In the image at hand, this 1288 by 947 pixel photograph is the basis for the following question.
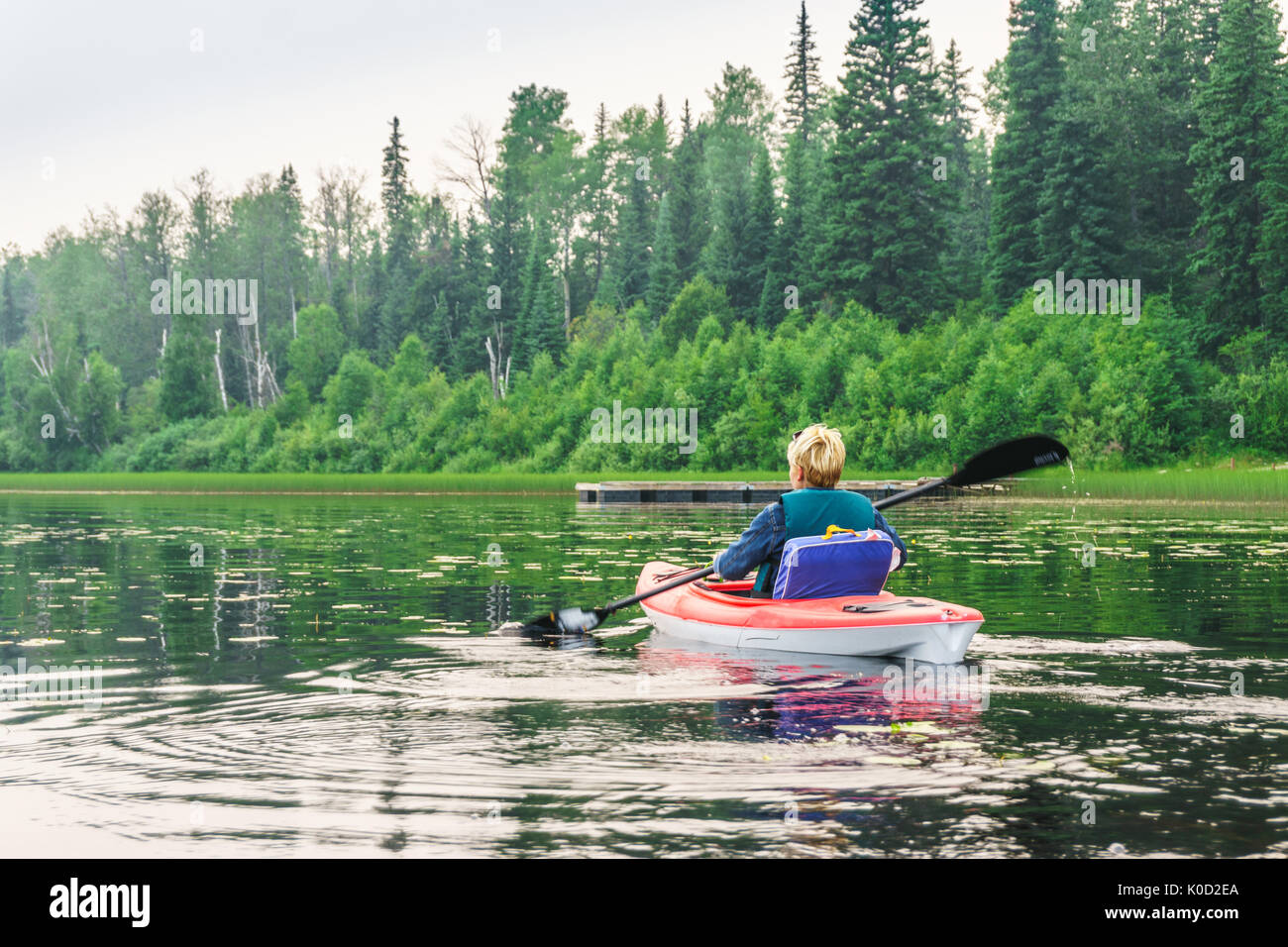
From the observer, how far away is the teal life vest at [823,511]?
9828mm

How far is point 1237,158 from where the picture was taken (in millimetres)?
53125

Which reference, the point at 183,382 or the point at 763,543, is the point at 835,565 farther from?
the point at 183,382

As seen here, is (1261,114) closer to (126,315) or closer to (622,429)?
(622,429)

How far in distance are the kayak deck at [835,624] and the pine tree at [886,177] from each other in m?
52.0

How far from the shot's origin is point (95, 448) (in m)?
75.2

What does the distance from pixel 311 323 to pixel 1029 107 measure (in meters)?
45.4

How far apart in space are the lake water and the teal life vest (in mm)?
996

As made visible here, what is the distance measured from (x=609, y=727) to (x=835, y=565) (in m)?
2.99

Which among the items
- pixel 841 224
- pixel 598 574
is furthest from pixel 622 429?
pixel 598 574

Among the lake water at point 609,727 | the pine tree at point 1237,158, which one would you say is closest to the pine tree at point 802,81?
the pine tree at point 1237,158

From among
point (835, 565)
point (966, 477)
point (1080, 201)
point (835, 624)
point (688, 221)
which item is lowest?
point (835, 624)

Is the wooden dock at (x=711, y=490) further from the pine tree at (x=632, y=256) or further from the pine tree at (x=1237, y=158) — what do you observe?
the pine tree at (x=632, y=256)

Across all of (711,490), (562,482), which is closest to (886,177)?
(562,482)

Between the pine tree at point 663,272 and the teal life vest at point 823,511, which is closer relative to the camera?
the teal life vest at point 823,511
